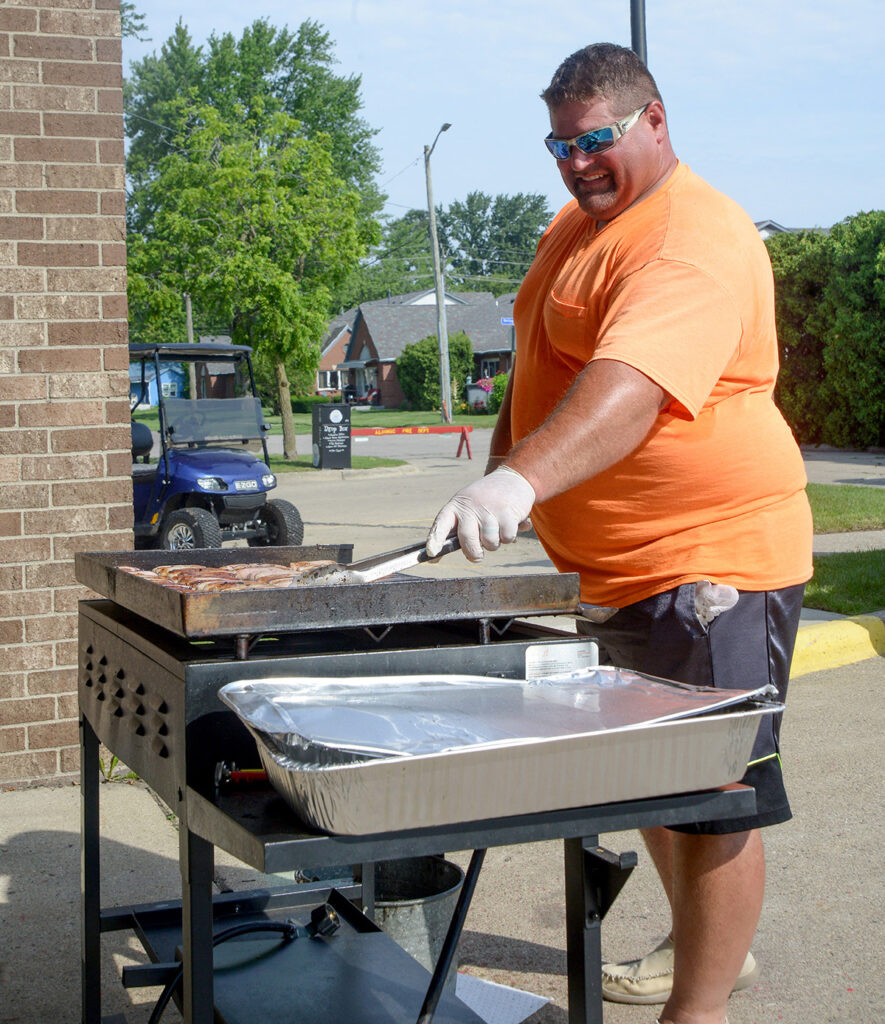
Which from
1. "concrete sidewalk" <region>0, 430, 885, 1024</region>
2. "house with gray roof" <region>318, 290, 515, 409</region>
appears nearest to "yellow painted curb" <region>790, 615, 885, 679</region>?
"concrete sidewalk" <region>0, 430, 885, 1024</region>

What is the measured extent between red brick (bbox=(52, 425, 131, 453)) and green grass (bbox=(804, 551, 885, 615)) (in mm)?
4468

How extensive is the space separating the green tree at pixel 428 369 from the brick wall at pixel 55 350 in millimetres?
48300

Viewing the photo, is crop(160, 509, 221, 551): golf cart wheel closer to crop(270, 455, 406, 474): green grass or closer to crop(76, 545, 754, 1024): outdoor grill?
crop(76, 545, 754, 1024): outdoor grill

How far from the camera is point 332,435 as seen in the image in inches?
796

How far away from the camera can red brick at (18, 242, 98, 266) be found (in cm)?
422

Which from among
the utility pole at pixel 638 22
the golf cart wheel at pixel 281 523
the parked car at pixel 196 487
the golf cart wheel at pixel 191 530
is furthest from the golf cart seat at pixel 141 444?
the utility pole at pixel 638 22

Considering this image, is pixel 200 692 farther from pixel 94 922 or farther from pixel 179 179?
pixel 179 179

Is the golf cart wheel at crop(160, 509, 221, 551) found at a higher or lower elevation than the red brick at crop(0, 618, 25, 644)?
lower

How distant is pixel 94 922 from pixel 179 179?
21.7 m

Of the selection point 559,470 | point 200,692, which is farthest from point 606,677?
point 200,692

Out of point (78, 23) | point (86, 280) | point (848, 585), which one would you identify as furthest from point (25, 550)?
point (848, 585)

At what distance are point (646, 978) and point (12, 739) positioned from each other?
254 cm

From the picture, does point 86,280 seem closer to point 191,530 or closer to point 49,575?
point 49,575

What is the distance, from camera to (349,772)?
1.42 m
